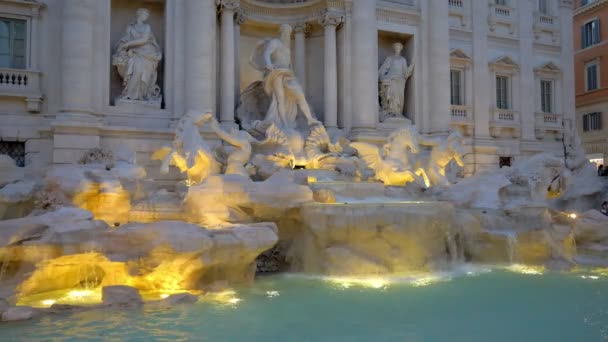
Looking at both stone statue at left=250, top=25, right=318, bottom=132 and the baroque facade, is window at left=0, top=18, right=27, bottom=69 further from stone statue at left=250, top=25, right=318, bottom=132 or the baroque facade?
stone statue at left=250, top=25, right=318, bottom=132

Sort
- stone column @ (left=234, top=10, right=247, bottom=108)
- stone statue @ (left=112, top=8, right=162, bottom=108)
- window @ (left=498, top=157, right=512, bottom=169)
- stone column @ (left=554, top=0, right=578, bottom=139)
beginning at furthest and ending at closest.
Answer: stone column @ (left=554, top=0, right=578, bottom=139)
window @ (left=498, top=157, right=512, bottom=169)
stone column @ (left=234, top=10, right=247, bottom=108)
stone statue @ (left=112, top=8, right=162, bottom=108)

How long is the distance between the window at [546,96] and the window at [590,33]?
343 inches

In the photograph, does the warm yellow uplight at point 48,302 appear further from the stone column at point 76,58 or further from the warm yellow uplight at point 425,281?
the stone column at point 76,58

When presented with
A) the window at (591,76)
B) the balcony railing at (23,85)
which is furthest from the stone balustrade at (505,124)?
the balcony railing at (23,85)

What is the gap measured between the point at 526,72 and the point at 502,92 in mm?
1141

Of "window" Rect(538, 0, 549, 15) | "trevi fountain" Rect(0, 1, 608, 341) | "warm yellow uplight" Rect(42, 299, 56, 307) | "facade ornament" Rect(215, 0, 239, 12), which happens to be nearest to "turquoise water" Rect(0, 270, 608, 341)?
"trevi fountain" Rect(0, 1, 608, 341)

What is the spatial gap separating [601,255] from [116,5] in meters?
13.1

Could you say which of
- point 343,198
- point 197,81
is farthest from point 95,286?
point 197,81

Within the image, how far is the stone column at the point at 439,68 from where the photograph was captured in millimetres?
16438

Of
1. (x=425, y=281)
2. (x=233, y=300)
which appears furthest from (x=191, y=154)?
(x=425, y=281)

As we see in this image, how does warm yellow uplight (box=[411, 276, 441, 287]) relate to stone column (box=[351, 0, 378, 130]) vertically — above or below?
below

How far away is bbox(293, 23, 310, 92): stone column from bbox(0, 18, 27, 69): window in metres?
7.38

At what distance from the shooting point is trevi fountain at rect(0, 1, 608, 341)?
228 inches

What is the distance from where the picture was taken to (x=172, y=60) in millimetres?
13203
